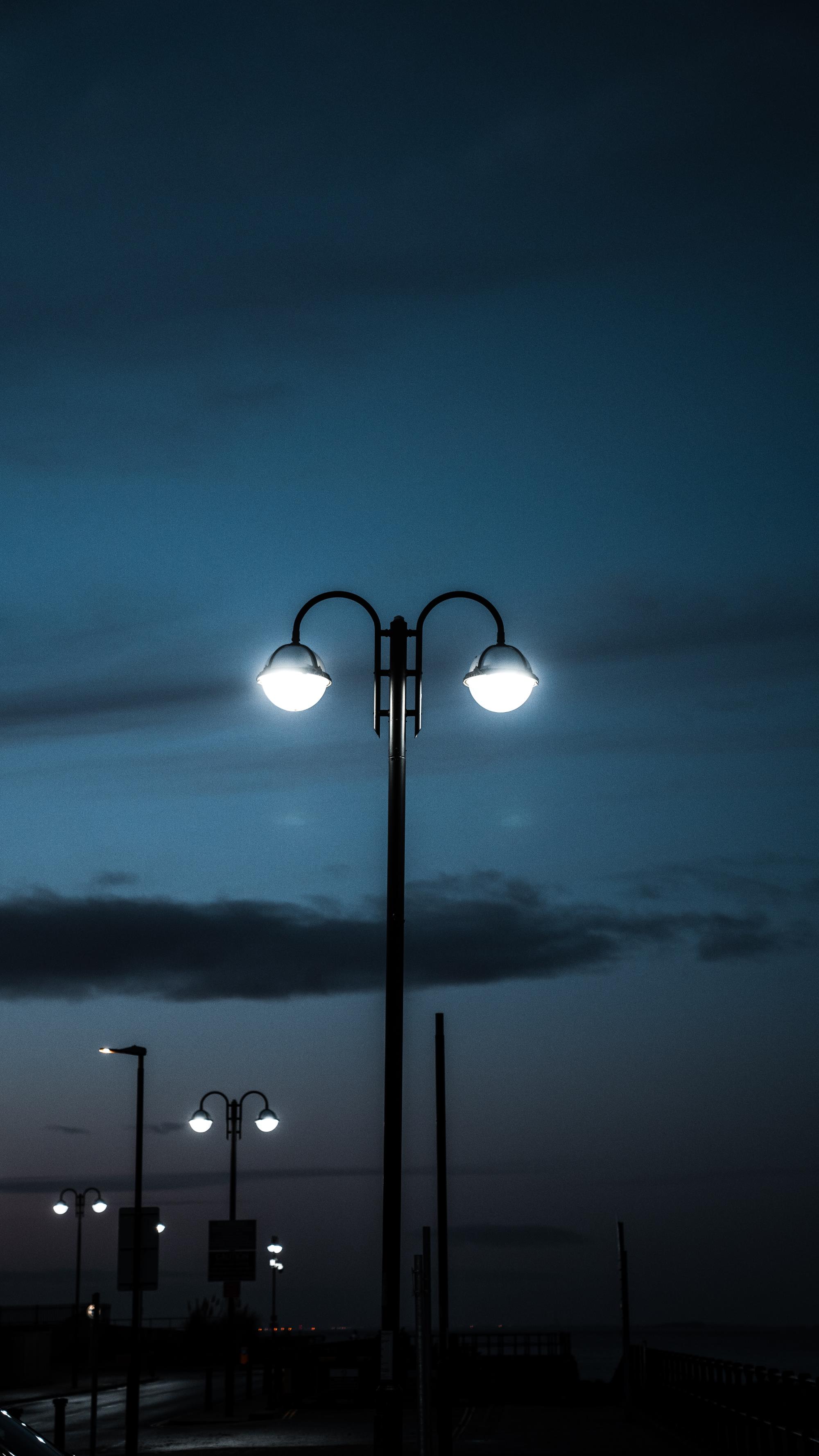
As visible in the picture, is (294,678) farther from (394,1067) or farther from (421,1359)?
(421,1359)

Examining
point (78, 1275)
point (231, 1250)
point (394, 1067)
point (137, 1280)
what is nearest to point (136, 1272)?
point (137, 1280)

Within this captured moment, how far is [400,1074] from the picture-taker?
10.1m

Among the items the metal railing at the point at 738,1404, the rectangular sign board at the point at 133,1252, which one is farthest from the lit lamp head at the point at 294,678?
the rectangular sign board at the point at 133,1252

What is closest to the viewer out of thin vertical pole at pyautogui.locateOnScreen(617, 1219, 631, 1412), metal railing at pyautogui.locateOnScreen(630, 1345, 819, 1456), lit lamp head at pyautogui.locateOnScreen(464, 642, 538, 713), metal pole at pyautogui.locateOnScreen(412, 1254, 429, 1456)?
metal pole at pyautogui.locateOnScreen(412, 1254, 429, 1456)

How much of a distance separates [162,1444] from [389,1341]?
2221 cm

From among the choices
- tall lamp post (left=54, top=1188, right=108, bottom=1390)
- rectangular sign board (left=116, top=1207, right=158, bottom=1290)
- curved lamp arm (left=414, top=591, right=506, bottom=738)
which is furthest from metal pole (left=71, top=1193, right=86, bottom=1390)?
curved lamp arm (left=414, top=591, right=506, bottom=738)

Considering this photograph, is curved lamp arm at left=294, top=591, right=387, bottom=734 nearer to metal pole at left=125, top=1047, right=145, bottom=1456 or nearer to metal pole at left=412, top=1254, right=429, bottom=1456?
metal pole at left=412, top=1254, right=429, bottom=1456

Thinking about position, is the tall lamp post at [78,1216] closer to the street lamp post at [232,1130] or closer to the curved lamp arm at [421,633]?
the street lamp post at [232,1130]

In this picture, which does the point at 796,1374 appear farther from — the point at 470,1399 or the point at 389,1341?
the point at 470,1399

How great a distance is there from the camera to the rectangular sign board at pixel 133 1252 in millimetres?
22969

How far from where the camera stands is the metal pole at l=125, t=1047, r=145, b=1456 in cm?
2291

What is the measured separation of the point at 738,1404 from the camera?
782 inches

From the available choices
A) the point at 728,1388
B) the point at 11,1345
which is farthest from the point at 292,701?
the point at 11,1345

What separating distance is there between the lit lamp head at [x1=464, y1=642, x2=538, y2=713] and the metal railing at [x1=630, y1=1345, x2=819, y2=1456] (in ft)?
31.0
